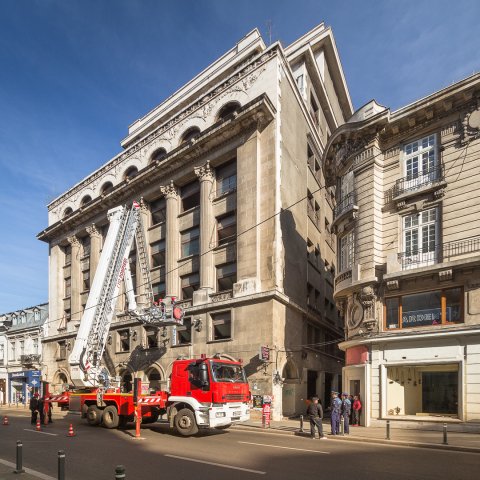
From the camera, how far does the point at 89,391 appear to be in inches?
874

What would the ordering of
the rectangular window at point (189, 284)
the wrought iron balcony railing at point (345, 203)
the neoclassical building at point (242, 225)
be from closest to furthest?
the wrought iron balcony railing at point (345, 203)
the neoclassical building at point (242, 225)
the rectangular window at point (189, 284)

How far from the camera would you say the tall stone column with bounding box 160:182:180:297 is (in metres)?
35.0

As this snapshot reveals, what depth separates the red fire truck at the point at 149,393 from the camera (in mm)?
16797

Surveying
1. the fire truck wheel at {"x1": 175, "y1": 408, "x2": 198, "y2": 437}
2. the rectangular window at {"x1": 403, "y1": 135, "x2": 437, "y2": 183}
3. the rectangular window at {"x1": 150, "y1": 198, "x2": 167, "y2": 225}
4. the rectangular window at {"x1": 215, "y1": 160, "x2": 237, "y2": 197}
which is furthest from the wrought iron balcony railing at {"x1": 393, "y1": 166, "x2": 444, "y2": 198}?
the rectangular window at {"x1": 150, "y1": 198, "x2": 167, "y2": 225}

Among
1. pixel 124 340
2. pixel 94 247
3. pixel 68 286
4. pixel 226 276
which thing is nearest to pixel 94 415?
pixel 226 276

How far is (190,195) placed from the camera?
36.8 meters

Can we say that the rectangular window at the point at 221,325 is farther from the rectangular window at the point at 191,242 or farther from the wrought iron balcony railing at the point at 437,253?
the wrought iron balcony railing at the point at 437,253

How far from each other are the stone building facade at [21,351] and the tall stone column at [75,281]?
6986 millimetres

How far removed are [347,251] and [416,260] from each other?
4.51 m

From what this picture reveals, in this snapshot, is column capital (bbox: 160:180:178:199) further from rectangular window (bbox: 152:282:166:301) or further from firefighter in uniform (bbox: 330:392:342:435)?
firefighter in uniform (bbox: 330:392:342:435)

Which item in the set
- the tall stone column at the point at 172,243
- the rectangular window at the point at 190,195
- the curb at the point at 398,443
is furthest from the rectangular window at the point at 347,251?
the tall stone column at the point at 172,243

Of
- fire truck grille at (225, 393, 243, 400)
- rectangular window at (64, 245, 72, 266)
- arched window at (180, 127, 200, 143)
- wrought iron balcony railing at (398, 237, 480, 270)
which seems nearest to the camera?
fire truck grille at (225, 393, 243, 400)

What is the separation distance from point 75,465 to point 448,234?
16.7 meters

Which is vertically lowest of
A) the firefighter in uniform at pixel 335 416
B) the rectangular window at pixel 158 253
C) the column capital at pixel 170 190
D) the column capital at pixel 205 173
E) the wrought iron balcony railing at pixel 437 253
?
the firefighter in uniform at pixel 335 416
